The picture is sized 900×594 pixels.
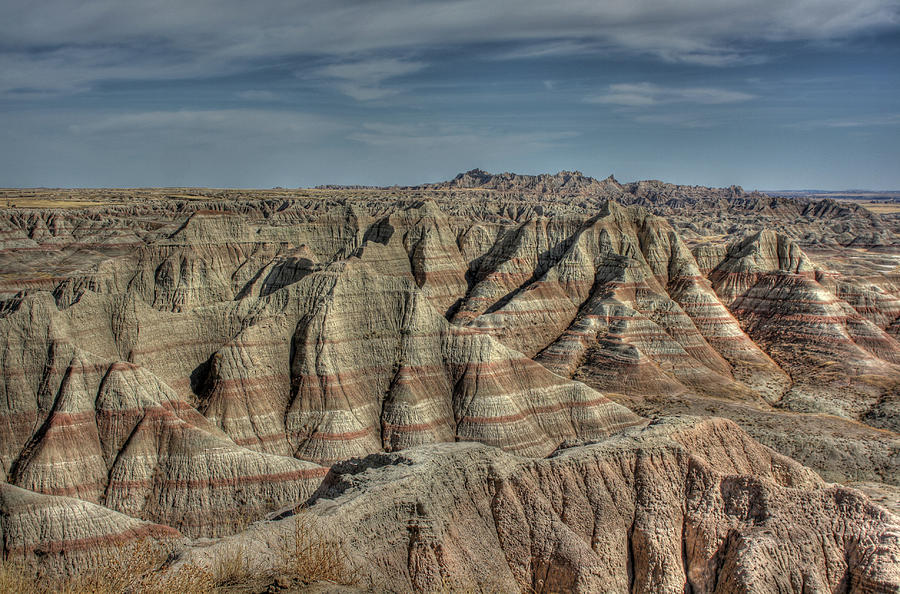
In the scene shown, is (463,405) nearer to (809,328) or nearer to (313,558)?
(313,558)

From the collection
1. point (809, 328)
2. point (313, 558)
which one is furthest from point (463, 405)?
point (809, 328)

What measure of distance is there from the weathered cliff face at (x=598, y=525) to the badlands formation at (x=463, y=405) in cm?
9

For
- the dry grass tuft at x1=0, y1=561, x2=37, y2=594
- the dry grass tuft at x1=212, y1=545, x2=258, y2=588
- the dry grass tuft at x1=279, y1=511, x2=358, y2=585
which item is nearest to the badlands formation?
the dry grass tuft at x1=212, y1=545, x2=258, y2=588

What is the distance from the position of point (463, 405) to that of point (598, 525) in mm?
17734

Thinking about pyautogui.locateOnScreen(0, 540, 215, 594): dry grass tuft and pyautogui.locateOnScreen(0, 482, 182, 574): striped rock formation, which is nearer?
pyautogui.locateOnScreen(0, 540, 215, 594): dry grass tuft

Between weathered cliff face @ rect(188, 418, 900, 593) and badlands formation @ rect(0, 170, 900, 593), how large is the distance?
0.09m

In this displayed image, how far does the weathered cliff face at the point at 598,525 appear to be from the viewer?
19453mm

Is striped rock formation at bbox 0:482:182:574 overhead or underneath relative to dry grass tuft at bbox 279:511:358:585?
underneath

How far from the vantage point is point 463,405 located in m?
39.4

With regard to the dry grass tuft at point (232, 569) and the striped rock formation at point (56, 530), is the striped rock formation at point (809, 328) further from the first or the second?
the striped rock formation at point (56, 530)

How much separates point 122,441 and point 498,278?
50389 millimetres

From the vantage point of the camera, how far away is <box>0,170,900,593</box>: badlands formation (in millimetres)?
20797

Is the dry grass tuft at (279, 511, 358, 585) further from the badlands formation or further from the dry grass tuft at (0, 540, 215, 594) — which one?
the dry grass tuft at (0, 540, 215, 594)

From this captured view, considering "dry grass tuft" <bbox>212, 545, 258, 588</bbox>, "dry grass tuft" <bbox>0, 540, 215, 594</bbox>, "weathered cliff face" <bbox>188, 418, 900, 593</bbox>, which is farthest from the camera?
"weathered cliff face" <bbox>188, 418, 900, 593</bbox>
